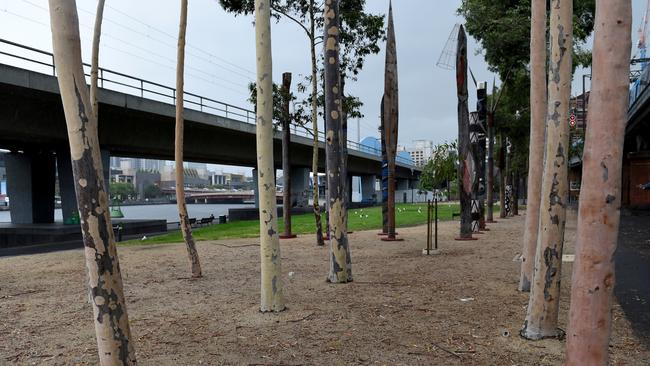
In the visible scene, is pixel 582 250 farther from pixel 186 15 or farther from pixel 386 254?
pixel 386 254

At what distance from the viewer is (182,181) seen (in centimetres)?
941

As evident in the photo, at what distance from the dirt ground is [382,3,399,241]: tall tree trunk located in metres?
4.58

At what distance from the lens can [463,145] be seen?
1559 centimetres

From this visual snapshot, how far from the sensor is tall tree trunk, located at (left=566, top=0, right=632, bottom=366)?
2.76 meters

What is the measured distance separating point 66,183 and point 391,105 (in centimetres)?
1975

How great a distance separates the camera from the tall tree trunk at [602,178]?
9.05 feet

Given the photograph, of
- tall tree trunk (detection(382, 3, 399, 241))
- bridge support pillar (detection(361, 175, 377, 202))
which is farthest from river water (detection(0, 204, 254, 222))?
tall tree trunk (detection(382, 3, 399, 241))

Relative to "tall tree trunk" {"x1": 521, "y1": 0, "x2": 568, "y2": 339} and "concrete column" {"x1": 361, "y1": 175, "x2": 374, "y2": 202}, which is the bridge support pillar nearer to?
"concrete column" {"x1": 361, "y1": 175, "x2": 374, "y2": 202}

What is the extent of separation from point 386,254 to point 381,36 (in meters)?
6.94

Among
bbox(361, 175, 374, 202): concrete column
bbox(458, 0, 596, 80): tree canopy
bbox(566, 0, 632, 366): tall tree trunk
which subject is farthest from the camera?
bbox(361, 175, 374, 202): concrete column

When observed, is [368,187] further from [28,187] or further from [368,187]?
[28,187]

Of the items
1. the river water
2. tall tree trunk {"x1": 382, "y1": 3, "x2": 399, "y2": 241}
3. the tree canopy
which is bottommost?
the river water

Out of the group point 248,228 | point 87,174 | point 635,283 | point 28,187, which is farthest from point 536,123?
point 28,187

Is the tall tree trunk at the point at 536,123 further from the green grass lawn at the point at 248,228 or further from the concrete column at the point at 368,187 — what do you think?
the concrete column at the point at 368,187
